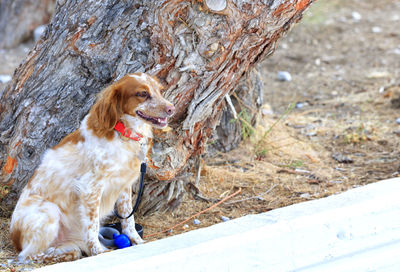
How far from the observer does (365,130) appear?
6098 mm

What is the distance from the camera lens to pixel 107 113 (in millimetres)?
3420

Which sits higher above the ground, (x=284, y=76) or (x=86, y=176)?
(x=86, y=176)

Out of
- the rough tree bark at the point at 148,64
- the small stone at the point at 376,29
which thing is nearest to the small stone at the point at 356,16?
the small stone at the point at 376,29

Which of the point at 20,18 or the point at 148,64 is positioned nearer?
the point at 148,64

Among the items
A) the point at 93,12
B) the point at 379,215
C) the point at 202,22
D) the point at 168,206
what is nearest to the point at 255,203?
the point at 168,206

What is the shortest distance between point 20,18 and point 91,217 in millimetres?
5762

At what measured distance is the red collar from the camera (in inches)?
139

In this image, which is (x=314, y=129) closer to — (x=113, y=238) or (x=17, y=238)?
(x=113, y=238)

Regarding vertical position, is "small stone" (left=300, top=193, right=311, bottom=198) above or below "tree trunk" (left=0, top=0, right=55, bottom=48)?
below

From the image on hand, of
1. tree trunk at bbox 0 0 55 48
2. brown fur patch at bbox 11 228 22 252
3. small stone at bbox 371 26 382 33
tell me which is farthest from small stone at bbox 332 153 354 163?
tree trunk at bbox 0 0 55 48

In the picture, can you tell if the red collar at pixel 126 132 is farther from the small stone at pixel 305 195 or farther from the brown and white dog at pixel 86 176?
the small stone at pixel 305 195

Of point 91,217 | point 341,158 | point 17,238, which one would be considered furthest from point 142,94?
point 341,158

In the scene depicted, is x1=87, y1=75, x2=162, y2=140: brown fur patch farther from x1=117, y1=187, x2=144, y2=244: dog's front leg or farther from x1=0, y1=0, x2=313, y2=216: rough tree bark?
x1=117, y1=187, x2=144, y2=244: dog's front leg

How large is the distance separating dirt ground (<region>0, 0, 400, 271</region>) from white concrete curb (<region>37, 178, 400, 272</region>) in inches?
27.3
